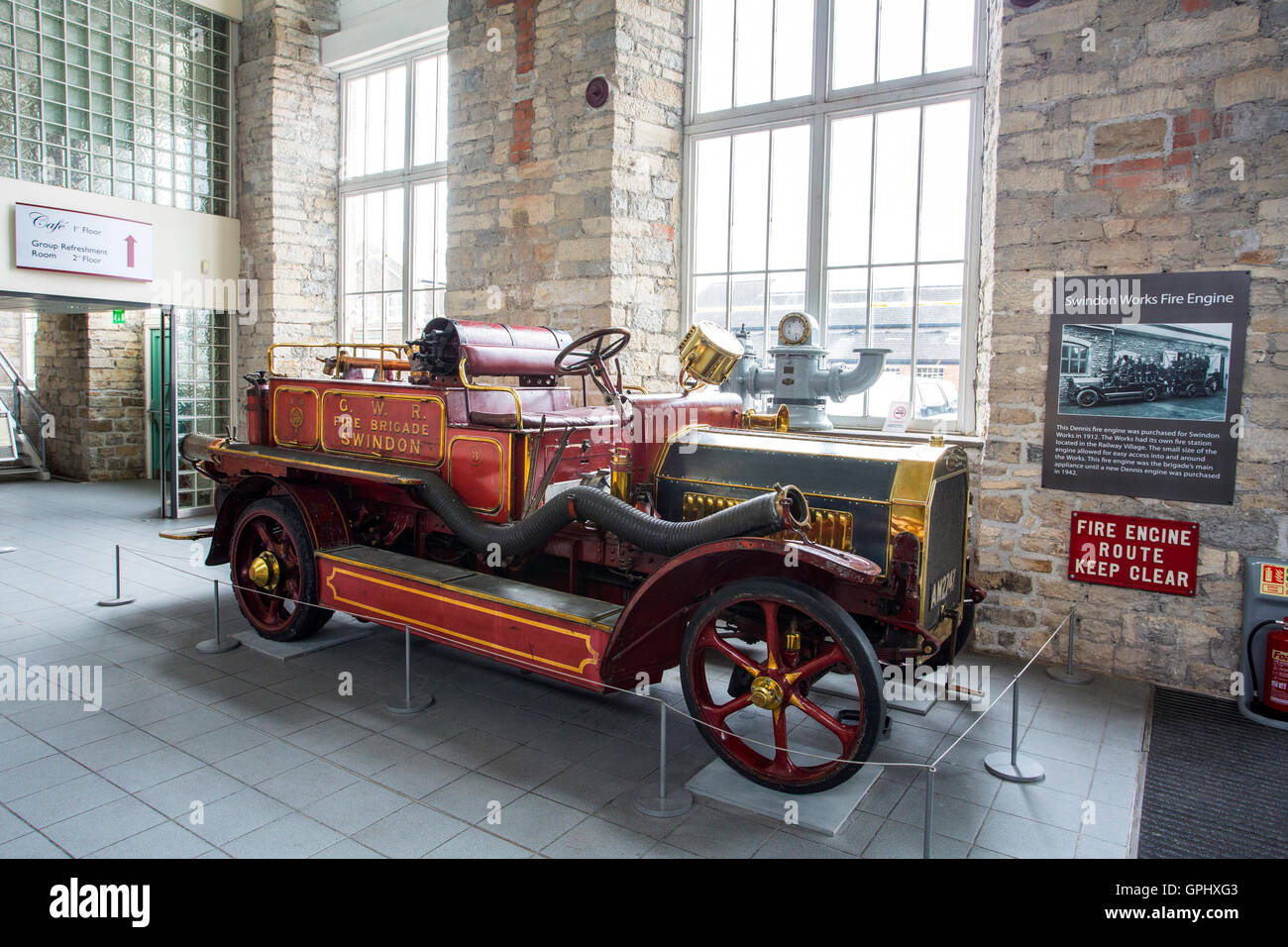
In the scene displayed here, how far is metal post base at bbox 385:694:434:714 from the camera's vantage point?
4.17 metres

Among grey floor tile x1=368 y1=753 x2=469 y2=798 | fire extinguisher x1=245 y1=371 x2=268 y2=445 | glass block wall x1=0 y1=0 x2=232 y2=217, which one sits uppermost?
glass block wall x1=0 y1=0 x2=232 y2=217

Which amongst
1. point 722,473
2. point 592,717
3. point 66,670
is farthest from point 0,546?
point 722,473

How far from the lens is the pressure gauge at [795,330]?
5926 millimetres

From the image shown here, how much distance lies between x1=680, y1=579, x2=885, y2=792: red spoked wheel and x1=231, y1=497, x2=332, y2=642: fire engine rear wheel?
252cm

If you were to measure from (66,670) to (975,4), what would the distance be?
7.00m

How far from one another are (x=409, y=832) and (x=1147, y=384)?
4.38 meters

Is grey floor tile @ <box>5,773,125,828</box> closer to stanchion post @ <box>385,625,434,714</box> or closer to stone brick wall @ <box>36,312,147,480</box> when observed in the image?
stanchion post @ <box>385,625,434,714</box>

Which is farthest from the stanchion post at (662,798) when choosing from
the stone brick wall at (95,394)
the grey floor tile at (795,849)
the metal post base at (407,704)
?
the stone brick wall at (95,394)

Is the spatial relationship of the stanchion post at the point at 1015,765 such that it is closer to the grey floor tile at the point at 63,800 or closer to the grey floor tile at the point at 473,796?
the grey floor tile at the point at 473,796

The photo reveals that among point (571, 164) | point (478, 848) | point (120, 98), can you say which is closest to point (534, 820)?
point (478, 848)

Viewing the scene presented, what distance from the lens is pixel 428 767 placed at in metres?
3.59

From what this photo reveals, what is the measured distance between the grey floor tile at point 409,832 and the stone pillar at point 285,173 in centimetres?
794

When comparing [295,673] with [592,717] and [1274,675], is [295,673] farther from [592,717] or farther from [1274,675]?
[1274,675]

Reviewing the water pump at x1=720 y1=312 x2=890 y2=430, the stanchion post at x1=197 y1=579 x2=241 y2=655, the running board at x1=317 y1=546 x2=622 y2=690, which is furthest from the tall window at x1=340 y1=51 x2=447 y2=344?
the running board at x1=317 y1=546 x2=622 y2=690
